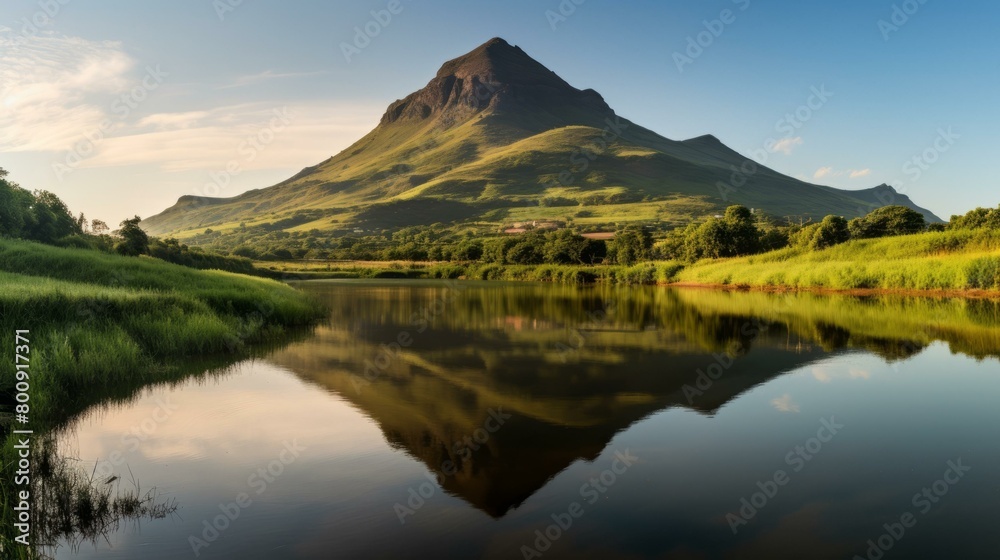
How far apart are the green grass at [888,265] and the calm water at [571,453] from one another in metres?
25.7

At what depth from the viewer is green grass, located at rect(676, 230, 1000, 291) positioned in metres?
46.3

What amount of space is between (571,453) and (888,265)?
168 ft

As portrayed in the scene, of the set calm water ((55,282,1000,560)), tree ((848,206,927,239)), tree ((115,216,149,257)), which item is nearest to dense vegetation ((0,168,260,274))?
tree ((115,216,149,257))

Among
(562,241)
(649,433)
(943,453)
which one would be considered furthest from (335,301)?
(562,241)

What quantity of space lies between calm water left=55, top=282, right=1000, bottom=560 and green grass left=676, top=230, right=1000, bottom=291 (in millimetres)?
25708

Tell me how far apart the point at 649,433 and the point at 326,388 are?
10.1 metres

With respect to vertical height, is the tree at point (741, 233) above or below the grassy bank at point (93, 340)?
above

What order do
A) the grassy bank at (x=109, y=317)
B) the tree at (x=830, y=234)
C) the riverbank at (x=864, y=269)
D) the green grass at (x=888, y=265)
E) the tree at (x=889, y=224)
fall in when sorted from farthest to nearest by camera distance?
the tree at (x=889, y=224) < the tree at (x=830, y=234) < the riverbank at (x=864, y=269) < the green grass at (x=888, y=265) < the grassy bank at (x=109, y=317)

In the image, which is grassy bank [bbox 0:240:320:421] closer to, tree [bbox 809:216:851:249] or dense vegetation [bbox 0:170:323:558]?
dense vegetation [bbox 0:170:323:558]

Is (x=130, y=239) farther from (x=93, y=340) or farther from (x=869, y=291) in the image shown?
(x=869, y=291)

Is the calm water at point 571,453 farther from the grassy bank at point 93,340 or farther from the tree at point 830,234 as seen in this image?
the tree at point 830,234

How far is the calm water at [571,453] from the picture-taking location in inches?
339

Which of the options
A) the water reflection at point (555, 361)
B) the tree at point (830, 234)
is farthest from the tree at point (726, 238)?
the water reflection at point (555, 361)

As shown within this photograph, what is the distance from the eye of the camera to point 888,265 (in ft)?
171
